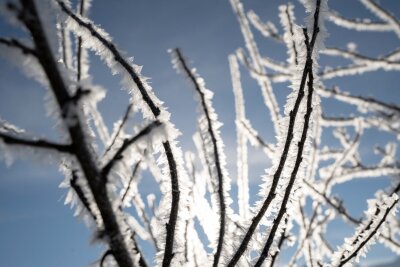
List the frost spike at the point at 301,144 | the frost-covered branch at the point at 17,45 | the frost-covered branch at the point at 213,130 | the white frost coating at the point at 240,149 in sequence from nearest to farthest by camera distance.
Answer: the frost-covered branch at the point at 17,45 → the frost spike at the point at 301,144 → the frost-covered branch at the point at 213,130 → the white frost coating at the point at 240,149

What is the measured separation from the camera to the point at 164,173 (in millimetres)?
1123

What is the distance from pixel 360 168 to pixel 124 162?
3.50 meters

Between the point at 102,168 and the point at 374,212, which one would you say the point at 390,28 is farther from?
the point at 102,168

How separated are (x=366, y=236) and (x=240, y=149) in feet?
4.60

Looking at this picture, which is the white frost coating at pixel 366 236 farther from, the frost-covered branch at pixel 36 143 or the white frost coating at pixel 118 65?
the frost-covered branch at pixel 36 143

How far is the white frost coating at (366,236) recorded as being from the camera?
4.36ft

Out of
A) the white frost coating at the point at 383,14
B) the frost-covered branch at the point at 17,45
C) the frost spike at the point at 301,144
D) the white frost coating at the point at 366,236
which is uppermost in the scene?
the white frost coating at the point at 383,14

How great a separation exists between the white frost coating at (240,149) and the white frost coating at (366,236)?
0.92m

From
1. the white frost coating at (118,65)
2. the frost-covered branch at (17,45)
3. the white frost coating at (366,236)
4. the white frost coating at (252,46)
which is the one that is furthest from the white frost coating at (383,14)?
the frost-covered branch at (17,45)

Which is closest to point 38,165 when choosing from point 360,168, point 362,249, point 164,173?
point 164,173

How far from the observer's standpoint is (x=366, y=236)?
52.6 inches

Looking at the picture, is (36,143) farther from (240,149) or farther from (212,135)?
(240,149)

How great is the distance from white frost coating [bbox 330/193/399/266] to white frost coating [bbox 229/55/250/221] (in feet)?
3.03

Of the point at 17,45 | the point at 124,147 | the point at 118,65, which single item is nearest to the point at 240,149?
the point at 118,65
